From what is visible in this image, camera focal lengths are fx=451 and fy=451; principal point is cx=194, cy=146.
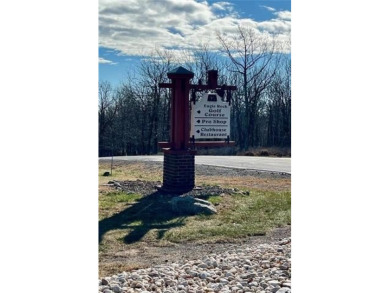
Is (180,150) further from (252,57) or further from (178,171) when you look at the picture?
(252,57)

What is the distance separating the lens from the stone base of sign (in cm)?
424

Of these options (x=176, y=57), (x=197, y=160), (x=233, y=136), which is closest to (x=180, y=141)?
(x=197, y=160)

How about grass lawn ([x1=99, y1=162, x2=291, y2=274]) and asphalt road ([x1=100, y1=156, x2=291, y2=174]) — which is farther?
asphalt road ([x1=100, y1=156, x2=291, y2=174])

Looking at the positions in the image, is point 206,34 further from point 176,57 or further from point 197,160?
point 197,160

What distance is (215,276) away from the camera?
2.84 meters

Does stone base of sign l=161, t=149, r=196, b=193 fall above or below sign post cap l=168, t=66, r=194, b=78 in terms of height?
below

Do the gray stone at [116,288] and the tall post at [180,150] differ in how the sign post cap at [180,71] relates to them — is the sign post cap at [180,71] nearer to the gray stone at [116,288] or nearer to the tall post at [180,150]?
→ the tall post at [180,150]

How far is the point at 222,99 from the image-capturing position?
434 centimetres

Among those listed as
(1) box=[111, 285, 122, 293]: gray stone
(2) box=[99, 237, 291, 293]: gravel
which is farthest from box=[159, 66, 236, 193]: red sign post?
(1) box=[111, 285, 122, 293]: gray stone

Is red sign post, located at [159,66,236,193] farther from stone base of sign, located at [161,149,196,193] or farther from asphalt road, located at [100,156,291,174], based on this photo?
asphalt road, located at [100,156,291,174]

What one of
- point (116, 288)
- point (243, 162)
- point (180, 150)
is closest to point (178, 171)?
point (180, 150)

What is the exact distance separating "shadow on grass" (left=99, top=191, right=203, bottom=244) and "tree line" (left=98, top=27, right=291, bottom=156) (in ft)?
1.47
